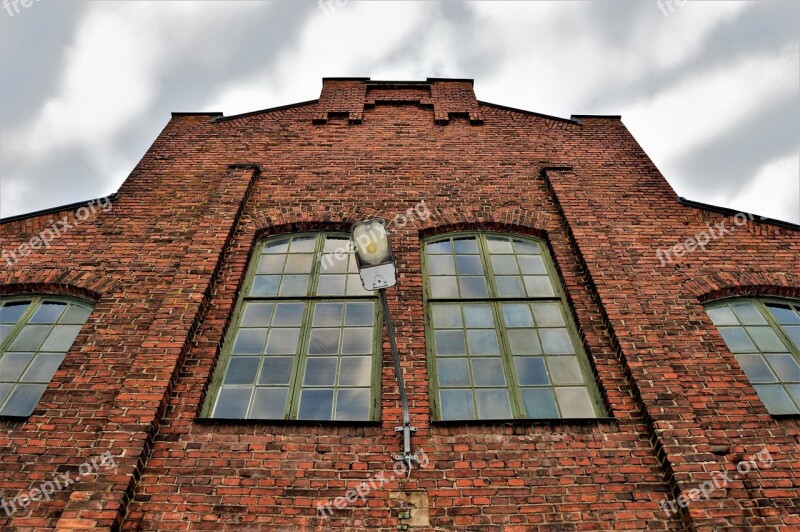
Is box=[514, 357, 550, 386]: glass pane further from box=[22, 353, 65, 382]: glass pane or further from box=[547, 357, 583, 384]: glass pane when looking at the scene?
box=[22, 353, 65, 382]: glass pane

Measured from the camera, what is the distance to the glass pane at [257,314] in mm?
5695

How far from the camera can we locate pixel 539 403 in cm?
487

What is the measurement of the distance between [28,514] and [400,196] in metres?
5.10

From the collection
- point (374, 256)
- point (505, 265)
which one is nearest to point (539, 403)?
point (505, 265)

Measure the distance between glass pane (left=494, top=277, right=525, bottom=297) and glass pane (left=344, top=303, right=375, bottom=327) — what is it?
4.87ft

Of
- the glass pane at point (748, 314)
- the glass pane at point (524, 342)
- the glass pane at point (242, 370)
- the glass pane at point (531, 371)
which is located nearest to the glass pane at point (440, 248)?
the glass pane at point (524, 342)

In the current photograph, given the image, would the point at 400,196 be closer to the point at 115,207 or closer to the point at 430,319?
the point at 430,319

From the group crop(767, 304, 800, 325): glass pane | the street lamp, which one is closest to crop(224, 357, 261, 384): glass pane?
the street lamp

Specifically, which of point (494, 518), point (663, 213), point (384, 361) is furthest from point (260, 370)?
point (663, 213)

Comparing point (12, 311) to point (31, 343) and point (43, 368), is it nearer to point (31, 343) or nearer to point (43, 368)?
point (31, 343)

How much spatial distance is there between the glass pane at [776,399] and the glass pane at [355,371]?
3.73 m

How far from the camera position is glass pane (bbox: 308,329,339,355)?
5.34 m

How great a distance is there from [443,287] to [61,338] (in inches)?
162

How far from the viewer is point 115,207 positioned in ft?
23.3
